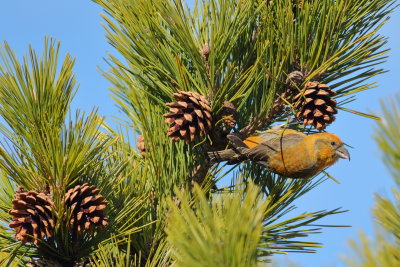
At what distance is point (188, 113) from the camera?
1.96 meters

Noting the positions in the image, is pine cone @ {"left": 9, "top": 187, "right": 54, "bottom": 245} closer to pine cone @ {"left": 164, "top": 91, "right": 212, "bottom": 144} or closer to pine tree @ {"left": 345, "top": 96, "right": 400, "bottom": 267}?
pine cone @ {"left": 164, "top": 91, "right": 212, "bottom": 144}

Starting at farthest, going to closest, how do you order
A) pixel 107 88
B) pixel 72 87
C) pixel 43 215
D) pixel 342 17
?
pixel 107 88, pixel 342 17, pixel 72 87, pixel 43 215

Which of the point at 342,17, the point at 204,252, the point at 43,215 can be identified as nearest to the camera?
the point at 204,252

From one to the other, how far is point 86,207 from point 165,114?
45 cm

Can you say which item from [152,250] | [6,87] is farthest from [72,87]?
[152,250]

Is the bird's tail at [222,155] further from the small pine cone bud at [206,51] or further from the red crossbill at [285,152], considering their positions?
the small pine cone bud at [206,51]

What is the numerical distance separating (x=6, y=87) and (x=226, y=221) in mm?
1194

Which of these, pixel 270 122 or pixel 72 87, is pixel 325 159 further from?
pixel 72 87

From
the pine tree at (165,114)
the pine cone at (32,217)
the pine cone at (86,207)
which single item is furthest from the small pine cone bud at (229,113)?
the pine cone at (32,217)

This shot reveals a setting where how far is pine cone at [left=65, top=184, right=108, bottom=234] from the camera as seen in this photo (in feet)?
6.11

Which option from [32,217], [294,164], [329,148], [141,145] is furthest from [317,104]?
[32,217]

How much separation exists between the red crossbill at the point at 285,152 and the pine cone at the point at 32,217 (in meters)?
0.68

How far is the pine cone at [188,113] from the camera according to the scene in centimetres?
198

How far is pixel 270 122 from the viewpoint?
90.3 inches
